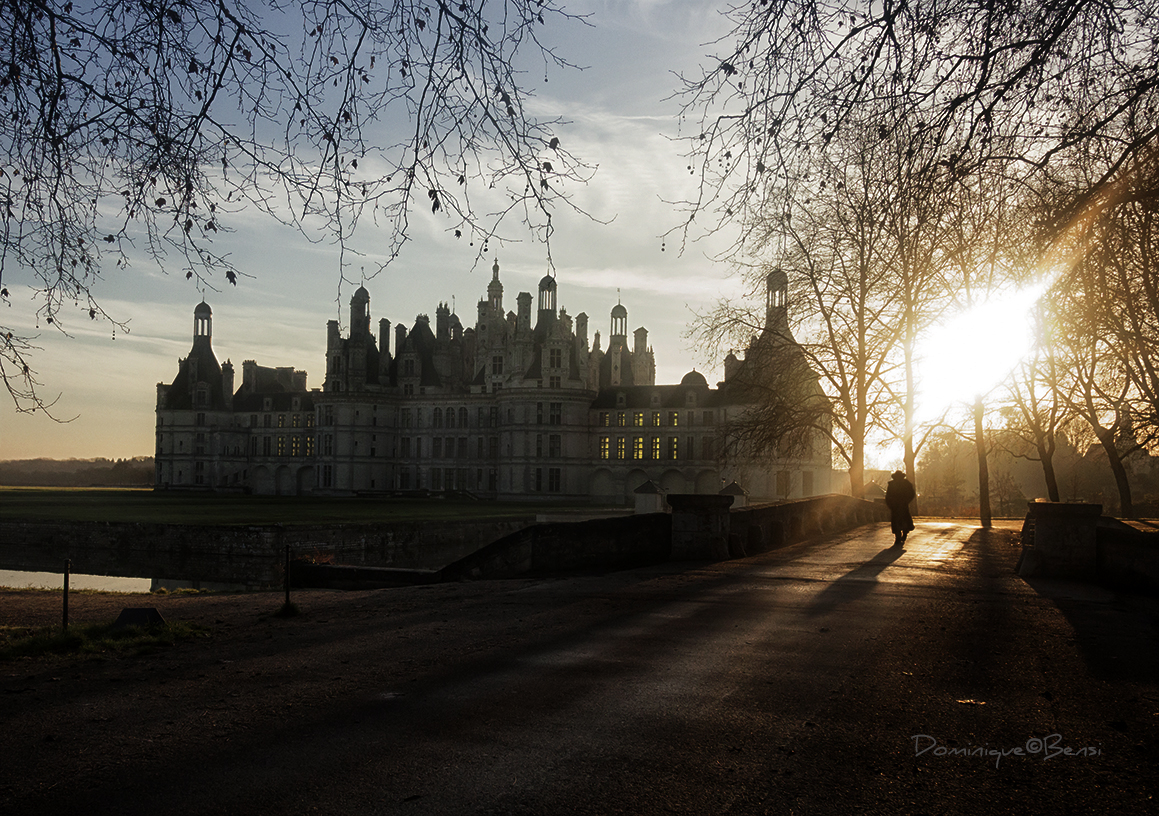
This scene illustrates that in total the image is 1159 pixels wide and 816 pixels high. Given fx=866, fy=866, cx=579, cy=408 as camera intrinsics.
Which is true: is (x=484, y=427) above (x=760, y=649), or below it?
above

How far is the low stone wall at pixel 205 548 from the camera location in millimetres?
31797

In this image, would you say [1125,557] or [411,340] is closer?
[1125,557]

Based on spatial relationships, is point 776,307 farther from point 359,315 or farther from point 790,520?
point 359,315

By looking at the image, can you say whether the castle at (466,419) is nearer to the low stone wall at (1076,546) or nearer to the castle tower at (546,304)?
the castle tower at (546,304)

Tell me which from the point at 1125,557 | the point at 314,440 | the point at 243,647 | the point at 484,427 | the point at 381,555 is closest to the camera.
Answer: the point at 243,647

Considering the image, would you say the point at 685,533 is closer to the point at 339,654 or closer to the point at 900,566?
the point at 900,566

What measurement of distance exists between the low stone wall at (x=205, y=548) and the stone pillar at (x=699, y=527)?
17.5m

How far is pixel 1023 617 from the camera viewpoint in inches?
359

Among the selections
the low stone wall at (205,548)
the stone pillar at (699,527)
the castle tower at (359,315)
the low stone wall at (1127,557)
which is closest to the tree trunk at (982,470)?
the stone pillar at (699,527)

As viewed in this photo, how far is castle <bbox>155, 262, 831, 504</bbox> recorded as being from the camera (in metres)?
77.7

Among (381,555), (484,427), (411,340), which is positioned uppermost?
(411,340)

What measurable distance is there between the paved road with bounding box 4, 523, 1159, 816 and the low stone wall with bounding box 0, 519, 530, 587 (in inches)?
949

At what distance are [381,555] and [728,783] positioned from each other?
3275cm

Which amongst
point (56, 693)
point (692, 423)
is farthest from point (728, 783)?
point (692, 423)
